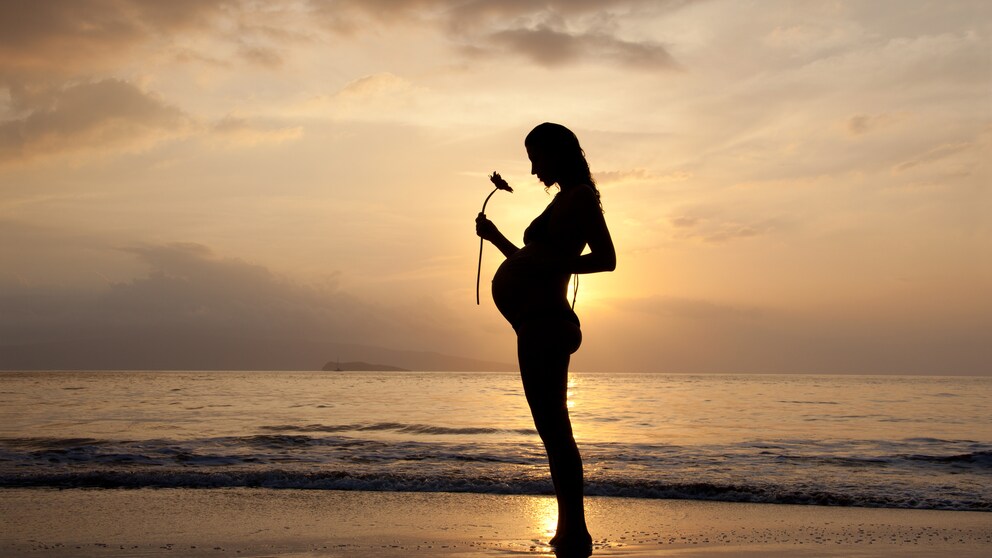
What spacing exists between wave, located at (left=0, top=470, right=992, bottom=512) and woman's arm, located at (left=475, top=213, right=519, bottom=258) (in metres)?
5.13

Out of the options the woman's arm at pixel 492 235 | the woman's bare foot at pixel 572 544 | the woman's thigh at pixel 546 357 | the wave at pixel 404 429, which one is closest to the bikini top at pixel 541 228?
the woman's arm at pixel 492 235

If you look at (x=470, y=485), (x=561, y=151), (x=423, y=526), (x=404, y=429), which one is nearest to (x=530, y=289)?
(x=561, y=151)

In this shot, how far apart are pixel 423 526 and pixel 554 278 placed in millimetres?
3084

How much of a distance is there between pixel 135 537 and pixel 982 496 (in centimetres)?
859

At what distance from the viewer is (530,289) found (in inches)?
139

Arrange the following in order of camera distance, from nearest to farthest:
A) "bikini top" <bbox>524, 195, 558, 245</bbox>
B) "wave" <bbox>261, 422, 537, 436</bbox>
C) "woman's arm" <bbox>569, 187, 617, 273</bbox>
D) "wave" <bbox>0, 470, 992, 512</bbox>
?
1. "woman's arm" <bbox>569, 187, 617, 273</bbox>
2. "bikini top" <bbox>524, 195, 558, 245</bbox>
3. "wave" <bbox>0, 470, 992, 512</bbox>
4. "wave" <bbox>261, 422, 537, 436</bbox>

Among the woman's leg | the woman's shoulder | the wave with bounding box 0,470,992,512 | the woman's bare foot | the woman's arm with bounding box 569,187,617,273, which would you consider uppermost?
the woman's shoulder

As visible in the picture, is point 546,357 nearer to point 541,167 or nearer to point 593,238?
point 593,238

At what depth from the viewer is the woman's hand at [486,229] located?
372 centimetres

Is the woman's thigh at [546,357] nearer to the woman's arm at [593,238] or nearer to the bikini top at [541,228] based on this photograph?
the woman's arm at [593,238]

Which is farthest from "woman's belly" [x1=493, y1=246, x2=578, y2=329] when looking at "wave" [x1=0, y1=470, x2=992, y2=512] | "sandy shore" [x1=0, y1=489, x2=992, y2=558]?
"wave" [x1=0, y1=470, x2=992, y2=512]

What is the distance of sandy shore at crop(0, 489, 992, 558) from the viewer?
16.3ft

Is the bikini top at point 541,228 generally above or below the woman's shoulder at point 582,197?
below

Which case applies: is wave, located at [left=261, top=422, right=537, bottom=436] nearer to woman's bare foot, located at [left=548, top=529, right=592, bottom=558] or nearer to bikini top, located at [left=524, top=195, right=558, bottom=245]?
woman's bare foot, located at [left=548, top=529, right=592, bottom=558]
